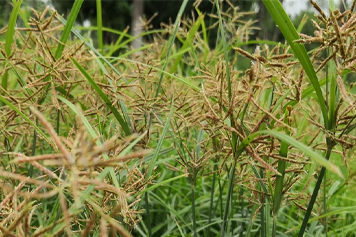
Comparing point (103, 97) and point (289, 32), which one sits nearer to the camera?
point (289, 32)

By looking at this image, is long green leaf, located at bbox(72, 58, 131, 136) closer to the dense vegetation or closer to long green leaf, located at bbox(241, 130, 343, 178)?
the dense vegetation

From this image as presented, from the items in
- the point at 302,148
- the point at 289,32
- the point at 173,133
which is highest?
the point at 289,32

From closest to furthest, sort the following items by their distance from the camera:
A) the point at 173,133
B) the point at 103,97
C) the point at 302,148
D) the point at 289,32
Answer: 1. the point at 302,148
2. the point at 289,32
3. the point at 103,97
4. the point at 173,133

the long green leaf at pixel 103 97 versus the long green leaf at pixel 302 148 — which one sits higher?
the long green leaf at pixel 302 148

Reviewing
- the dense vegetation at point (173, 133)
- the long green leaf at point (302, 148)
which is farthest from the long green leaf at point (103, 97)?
the long green leaf at point (302, 148)

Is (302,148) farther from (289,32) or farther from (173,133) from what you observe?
(173,133)

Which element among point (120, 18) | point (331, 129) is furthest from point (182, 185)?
point (120, 18)

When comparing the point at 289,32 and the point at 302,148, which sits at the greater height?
the point at 289,32

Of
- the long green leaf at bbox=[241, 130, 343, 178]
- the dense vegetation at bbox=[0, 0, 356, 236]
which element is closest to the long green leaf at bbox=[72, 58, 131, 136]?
the dense vegetation at bbox=[0, 0, 356, 236]

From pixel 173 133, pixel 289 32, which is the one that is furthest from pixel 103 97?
pixel 289 32

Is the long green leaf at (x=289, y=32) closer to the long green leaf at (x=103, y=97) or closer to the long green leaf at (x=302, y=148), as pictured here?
the long green leaf at (x=302, y=148)

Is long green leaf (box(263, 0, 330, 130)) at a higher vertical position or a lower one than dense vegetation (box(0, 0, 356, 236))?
higher

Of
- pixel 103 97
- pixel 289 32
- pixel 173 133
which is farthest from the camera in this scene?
pixel 173 133
